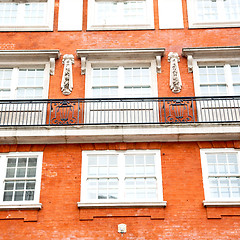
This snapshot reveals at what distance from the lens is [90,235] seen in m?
12.7

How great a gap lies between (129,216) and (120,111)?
3889mm

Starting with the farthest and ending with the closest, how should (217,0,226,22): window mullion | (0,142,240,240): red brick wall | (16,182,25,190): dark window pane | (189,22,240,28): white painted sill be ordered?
(217,0,226,22): window mullion
(189,22,240,28): white painted sill
(16,182,25,190): dark window pane
(0,142,240,240): red brick wall

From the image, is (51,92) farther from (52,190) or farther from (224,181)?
(224,181)

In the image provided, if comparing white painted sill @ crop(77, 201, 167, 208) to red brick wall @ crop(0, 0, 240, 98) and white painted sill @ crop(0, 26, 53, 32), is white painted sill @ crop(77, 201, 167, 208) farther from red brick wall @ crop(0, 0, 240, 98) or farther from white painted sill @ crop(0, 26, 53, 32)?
white painted sill @ crop(0, 26, 53, 32)

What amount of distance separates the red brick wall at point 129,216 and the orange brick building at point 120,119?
3 centimetres

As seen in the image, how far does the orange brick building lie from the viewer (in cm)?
1298

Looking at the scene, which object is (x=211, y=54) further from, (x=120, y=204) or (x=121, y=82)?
(x=120, y=204)

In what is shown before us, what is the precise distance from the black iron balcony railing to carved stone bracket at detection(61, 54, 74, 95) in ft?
1.79

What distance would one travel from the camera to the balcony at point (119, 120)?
13984mm

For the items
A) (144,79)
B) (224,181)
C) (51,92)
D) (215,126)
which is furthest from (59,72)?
(224,181)

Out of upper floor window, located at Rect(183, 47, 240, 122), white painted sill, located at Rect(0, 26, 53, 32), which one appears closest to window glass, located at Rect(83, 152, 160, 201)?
upper floor window, located at Rect(183, 47, 240, 122)

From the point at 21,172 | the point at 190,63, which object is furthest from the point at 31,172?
the point at 190,63

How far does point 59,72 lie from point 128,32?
10.5ft

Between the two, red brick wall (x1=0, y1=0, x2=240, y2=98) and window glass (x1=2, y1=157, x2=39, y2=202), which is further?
red brick wall (x1=0, y1=0, x2=240, y2=98)
